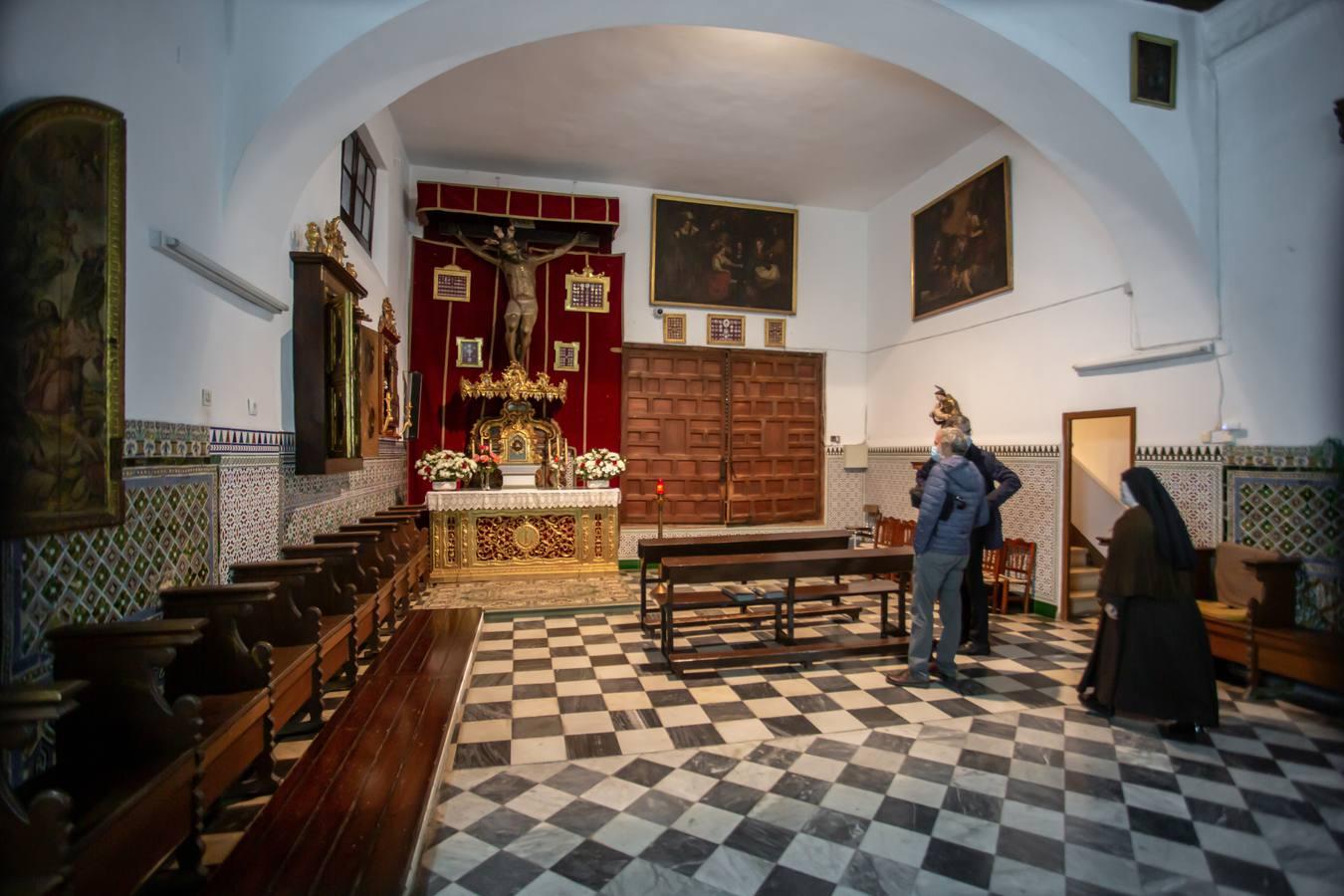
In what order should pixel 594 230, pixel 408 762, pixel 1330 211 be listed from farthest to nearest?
pixel 594 230 < pixel 1330 211 < pixel 408 762

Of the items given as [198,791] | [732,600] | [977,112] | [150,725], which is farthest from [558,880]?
[977,112]

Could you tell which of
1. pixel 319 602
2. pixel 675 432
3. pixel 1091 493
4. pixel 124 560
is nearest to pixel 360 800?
pixel 124 560

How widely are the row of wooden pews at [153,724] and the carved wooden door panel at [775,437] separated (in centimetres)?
686

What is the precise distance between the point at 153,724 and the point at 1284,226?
22.0 feet

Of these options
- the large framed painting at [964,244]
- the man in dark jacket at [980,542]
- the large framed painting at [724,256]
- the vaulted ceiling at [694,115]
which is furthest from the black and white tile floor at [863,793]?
the large framed painting at [724,256]

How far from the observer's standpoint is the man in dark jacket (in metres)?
5.00

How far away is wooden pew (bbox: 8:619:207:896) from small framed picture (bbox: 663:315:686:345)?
7775 mm

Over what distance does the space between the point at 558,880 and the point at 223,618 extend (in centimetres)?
166

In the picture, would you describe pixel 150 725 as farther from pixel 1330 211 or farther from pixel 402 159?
pixel 402 159

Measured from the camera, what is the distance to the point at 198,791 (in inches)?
82.6

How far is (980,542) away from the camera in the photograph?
16.4ft

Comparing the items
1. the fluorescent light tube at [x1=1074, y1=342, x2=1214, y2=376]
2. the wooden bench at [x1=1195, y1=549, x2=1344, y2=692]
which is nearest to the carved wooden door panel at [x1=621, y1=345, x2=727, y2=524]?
the fluorescent light tube at [x1=1074, y1=342, x2=1214, y2=376]

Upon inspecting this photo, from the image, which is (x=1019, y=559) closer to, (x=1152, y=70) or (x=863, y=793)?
(x=1152, y=70)

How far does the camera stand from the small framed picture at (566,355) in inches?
360
